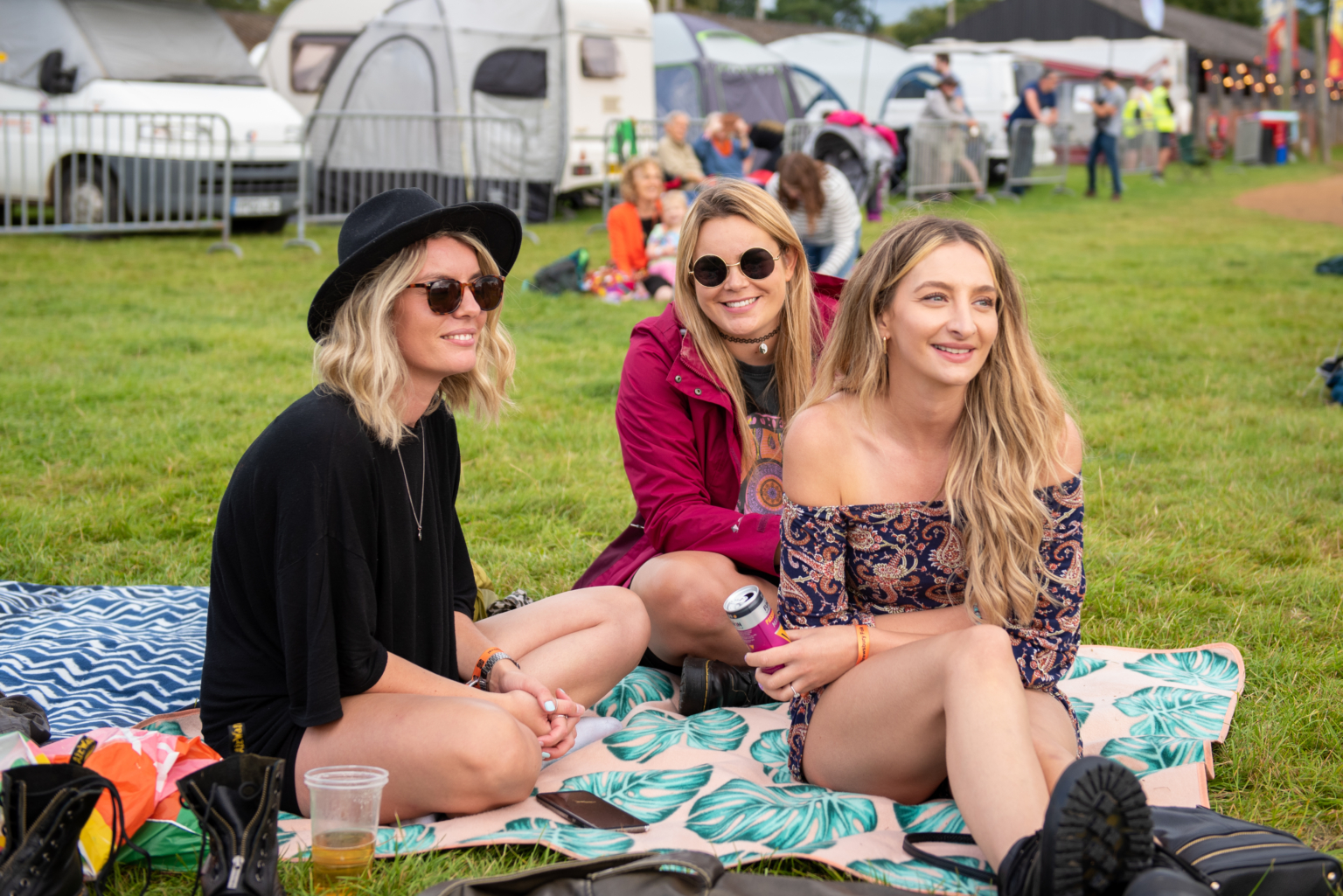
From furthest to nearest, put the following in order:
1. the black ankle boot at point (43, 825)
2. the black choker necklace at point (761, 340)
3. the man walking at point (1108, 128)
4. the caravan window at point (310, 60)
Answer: the man walking at point (1108, 128)
the caravan window at point (310, 60)
the black choker necklace at point (761, 340)
the black ankle boot at point (43, 825)

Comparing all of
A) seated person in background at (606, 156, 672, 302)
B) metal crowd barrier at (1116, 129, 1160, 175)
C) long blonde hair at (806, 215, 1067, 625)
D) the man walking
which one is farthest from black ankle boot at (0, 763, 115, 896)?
metal crowd barrier at (1116, 129, 1160, 175)

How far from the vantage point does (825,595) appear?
266cm

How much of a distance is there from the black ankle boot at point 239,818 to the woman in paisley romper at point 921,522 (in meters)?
1.02

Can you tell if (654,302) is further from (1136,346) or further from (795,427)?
(795,427)

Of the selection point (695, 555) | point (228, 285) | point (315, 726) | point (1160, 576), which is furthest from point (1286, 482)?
point (228, 285)

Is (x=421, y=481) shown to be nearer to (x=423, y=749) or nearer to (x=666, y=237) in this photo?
(x=423, y=749)

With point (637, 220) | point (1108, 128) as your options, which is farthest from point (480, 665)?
point (1108, 128)

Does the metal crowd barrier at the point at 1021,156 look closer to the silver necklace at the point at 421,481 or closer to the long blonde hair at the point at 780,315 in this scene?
the long blonde hair at the point at 780,315

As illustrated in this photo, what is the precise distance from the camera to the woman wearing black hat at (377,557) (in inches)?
96.0

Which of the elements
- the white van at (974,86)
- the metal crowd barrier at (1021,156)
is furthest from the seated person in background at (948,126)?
the white van at (974,86)

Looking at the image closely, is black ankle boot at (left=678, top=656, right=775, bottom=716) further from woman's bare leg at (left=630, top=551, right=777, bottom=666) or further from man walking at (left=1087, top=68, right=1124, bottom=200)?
man walking at (left=1087, top=68, right=1124, bottom=200)

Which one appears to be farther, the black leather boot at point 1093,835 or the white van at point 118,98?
the white van at point 118,98

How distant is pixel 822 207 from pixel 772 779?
6.17 meters

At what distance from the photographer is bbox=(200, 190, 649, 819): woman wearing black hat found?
8.00 feet
